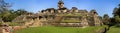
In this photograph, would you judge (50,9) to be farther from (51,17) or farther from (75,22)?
(75,22)

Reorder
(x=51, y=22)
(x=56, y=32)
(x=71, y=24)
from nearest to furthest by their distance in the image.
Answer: (x=56, y=32), (x=71, y=24), (x=51, y=22)

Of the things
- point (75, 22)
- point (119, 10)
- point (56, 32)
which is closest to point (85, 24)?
point (75, 22)

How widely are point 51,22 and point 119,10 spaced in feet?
70.8

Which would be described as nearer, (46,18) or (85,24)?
(85,24)

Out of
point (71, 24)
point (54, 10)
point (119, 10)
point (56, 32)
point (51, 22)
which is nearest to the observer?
point (56, 32)

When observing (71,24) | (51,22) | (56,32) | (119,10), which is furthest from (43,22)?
(119,10)

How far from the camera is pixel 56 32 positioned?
32625 millimetres

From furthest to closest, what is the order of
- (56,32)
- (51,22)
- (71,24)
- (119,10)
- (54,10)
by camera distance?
(119,10) → (54,10) → (51,22) → (71,24) → (56,32)

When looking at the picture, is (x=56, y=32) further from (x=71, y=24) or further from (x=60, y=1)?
(x=60, y=1)

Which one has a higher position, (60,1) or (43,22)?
(60,1)

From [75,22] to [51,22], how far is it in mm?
4283

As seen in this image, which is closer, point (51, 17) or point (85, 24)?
point (85, 24)

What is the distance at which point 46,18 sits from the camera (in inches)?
1833

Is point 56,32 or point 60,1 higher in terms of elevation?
point 60,1
